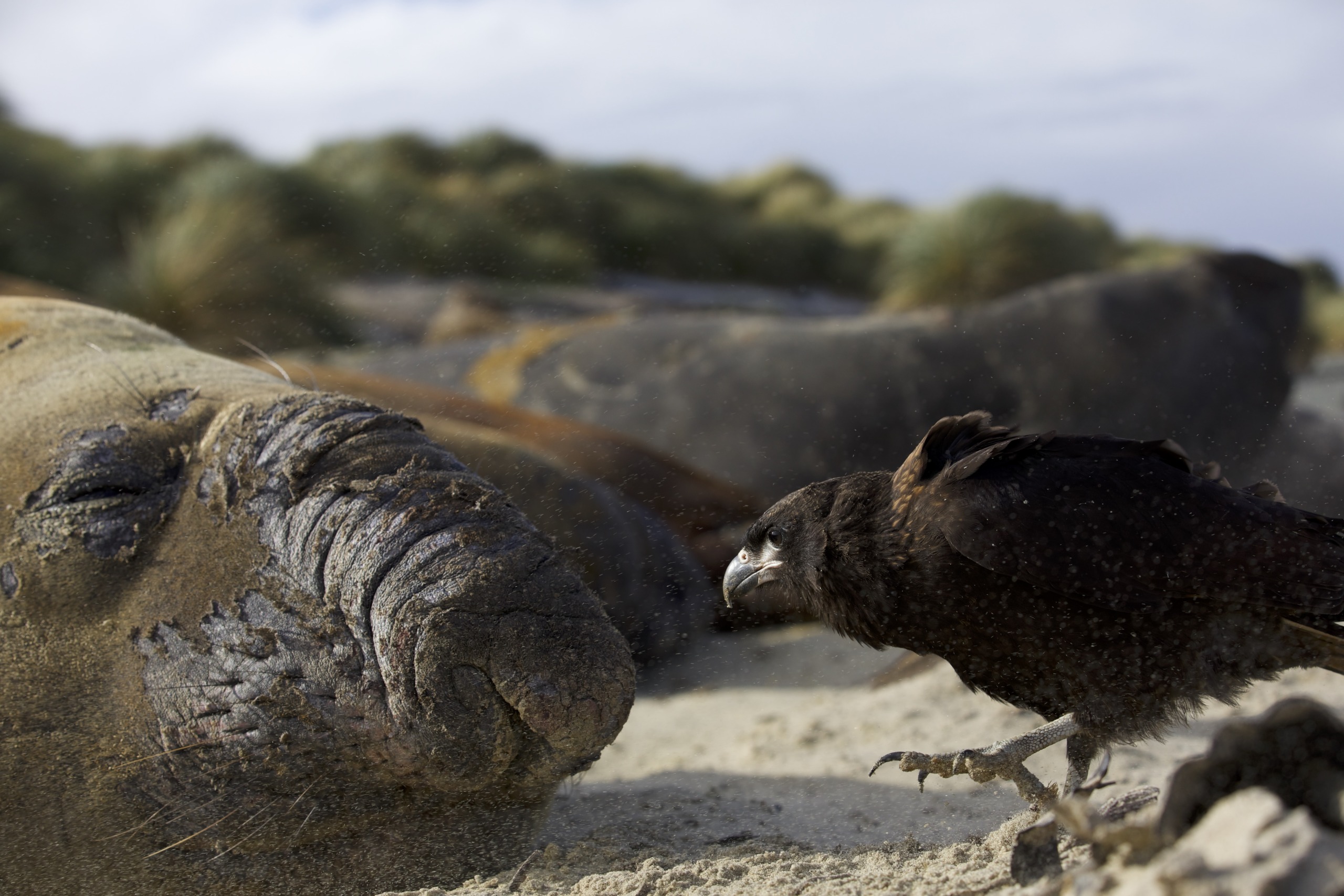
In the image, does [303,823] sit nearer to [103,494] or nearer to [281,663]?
[281,663]

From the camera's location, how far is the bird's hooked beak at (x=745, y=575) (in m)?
3.29

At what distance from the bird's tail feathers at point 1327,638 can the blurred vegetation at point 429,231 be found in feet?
36.0

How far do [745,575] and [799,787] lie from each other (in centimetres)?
101

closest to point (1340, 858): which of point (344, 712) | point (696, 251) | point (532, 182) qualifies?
point (344, 712)

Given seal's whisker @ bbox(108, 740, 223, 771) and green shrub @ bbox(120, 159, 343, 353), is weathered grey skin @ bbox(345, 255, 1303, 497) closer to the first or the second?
seal's whisker @ bbox(108, 740, 223, 771)

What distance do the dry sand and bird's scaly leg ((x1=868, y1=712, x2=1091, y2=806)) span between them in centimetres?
16

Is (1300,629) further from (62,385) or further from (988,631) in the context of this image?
(62,385)

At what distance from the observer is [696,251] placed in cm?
3038

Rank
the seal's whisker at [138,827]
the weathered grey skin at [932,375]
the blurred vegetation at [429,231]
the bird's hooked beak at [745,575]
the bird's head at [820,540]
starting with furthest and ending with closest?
the blurred vegetation at [429,231] < the weathered grey skin at [932,375] < the bird's hooked beak at [745,575] < the bird's head at [820,540] < the seal's whisker at [138,827]

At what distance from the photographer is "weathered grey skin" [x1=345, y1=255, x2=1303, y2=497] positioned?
657cm

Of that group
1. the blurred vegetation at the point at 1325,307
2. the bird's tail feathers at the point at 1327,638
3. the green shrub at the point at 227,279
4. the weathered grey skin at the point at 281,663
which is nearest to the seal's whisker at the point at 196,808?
the weathered grey skin at the point at 281,663

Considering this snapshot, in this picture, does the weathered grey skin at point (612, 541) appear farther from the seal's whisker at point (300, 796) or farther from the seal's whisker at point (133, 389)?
the seal's whisker at point (300, 796)

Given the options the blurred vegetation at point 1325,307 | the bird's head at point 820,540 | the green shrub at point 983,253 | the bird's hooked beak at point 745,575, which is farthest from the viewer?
the green shrub at point 983,253

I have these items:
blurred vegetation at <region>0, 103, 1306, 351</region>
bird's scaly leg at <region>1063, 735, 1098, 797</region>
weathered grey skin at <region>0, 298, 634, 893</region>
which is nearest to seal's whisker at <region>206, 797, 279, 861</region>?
weathered grey skin at <region>0, 298, 634, 893</region>
